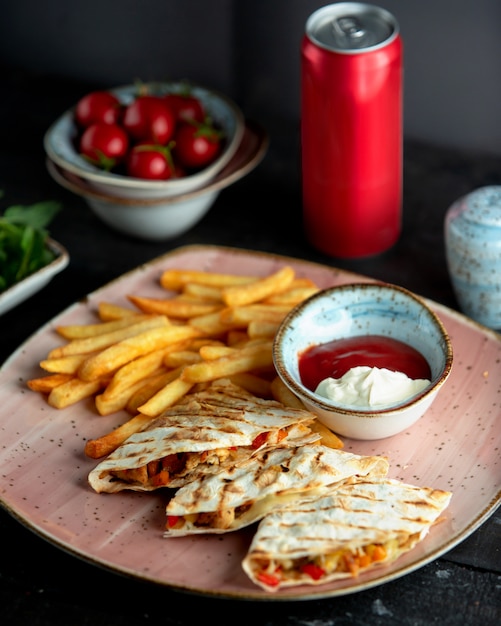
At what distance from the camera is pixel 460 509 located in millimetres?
3396

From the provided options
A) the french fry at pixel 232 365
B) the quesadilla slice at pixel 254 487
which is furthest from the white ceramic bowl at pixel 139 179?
the quesadilla slice at pixel 254 487

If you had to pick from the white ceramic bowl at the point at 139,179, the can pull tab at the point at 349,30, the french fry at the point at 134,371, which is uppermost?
the can pull tab at the point at 349,30

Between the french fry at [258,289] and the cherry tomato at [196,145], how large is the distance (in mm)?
900

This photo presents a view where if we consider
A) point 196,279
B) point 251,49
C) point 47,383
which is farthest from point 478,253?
point 251,49

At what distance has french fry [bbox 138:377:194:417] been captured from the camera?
3744 mm

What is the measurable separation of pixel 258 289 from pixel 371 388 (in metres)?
0.85

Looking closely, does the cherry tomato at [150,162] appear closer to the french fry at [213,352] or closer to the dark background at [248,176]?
the dark background at [248,176]

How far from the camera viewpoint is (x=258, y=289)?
4238 millimetres

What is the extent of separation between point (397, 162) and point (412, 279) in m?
0.55

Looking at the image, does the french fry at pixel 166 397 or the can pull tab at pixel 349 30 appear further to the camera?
the can pull tab at pixel 349 30

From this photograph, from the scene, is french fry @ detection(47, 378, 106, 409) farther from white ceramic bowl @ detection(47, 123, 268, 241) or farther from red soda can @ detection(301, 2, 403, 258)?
red soda can @ detection(301, 2, 403, 258)

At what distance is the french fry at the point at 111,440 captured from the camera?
12.1 ft

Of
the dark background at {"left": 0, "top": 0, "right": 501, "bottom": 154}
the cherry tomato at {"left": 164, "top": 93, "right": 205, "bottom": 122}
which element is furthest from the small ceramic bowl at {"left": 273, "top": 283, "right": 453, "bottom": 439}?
the dark background at {"left": 0, "top": 0, "right": 501, "bottom": 154}

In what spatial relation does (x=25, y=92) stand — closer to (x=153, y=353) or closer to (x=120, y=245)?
(x=120, y=245)
